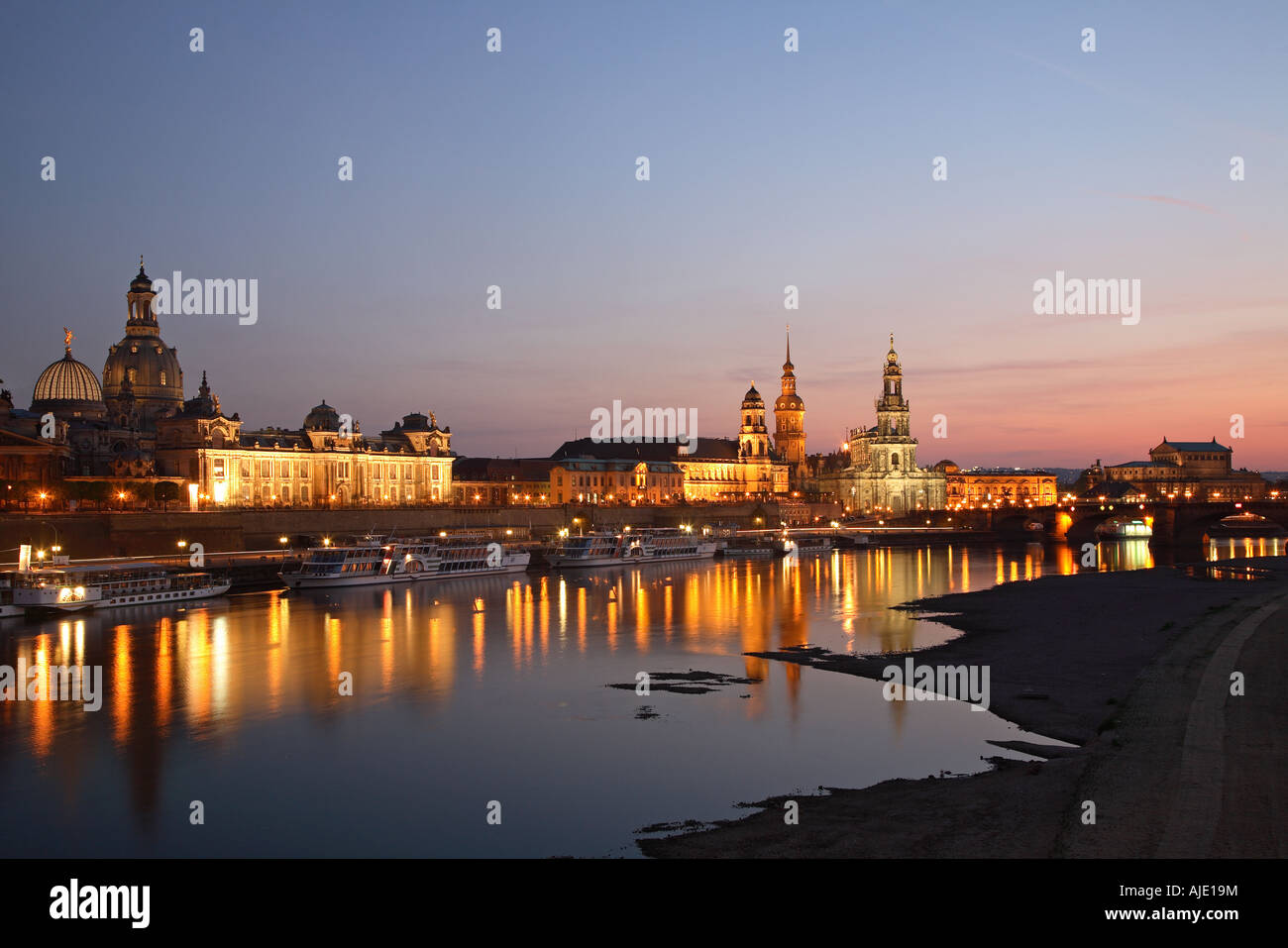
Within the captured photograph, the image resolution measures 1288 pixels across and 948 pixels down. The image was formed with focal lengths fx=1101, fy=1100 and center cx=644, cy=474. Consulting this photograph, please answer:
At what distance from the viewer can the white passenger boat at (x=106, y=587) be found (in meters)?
52.7

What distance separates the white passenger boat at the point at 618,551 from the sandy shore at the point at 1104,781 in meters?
57.6

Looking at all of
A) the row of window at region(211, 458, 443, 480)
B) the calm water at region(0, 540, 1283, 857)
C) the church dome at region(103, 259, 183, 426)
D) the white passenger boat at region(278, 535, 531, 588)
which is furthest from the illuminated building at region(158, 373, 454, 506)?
the calm water at region(0, 540, 1283, 857)

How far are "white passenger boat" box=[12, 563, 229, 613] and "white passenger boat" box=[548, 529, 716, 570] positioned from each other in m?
34.2

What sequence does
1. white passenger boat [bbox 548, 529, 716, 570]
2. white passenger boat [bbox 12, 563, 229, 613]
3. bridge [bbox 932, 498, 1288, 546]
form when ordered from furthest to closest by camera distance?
1. bridge [bbox 932, 498, 1288, 546]
2. white passenger boat [bbox 548, 529, 716, 570]
3. white passenger boat [bbox 12, 563, 229, 613]

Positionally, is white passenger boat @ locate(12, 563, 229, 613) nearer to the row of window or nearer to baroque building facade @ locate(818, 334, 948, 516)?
the row of window

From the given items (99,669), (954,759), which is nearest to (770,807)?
(954,759)

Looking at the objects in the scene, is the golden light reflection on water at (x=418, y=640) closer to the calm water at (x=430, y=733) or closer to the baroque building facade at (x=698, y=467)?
the calm water at (x=430, y=733)

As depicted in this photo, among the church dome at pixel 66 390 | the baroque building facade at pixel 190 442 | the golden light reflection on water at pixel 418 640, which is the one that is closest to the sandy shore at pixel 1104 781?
the golden light reflection on water at pixel 418 640

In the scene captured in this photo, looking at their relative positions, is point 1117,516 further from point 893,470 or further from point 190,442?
point 190,442

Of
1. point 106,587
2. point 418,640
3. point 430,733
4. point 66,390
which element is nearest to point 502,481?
point 66,390

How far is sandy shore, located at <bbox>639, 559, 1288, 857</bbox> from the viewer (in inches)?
612

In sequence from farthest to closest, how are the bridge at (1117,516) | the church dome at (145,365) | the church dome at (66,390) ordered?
the church dome at (145,365) < the church dome at (66,390) < the bridge at (1117,516)
